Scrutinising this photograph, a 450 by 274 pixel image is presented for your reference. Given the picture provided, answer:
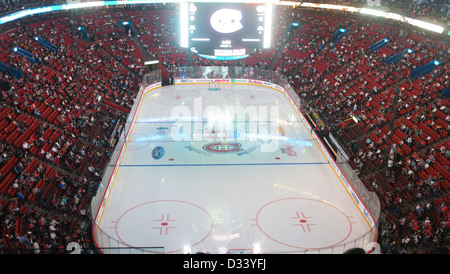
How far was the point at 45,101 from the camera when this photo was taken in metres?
21.7

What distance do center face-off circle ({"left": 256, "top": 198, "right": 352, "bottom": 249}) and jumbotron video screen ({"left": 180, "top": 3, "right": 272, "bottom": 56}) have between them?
973cm

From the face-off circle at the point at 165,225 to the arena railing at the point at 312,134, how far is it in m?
0.72

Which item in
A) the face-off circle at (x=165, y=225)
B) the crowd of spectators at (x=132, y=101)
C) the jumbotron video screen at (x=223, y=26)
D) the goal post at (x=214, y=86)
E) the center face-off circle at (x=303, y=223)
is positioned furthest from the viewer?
the goal post at (x=214, y=86)

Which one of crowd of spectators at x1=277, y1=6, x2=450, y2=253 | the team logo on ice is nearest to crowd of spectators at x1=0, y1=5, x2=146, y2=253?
the team logo on ice

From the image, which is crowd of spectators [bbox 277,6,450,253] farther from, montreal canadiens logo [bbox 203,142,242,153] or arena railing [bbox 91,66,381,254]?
montreal canadiens logo [bbox 203,142,242,153]

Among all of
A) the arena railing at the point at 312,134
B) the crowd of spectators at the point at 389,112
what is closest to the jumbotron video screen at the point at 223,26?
the arena railing at the point at 312,134

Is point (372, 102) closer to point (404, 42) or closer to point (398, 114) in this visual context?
point (398, 114)

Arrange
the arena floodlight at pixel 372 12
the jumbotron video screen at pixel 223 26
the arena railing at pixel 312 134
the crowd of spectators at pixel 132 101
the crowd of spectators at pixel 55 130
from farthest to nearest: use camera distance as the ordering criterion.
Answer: the arena floodlight at pixel 372 12, the jumbotron video screen at pixel 223 26, the crowd of spectators at pixel 132 101, the crowd of spectators at pixel 55 130, the arena railing at pixel 312 134

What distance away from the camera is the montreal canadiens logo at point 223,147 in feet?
64.3

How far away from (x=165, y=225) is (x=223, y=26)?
11.7 m

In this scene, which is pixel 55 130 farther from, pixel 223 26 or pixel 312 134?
pixel 312 134

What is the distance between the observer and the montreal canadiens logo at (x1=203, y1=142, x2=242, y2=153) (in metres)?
19.6

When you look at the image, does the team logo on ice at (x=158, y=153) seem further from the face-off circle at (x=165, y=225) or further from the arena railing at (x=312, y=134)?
the face-off circle at (x=165, y=225)
